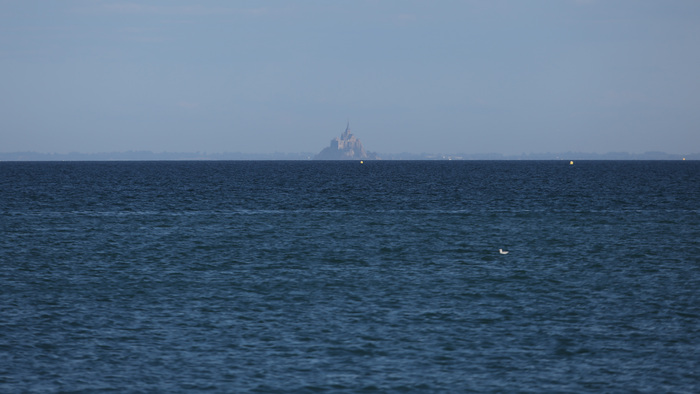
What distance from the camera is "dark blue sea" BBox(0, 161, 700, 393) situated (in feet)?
74.4

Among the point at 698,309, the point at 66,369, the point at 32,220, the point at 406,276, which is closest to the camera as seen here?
the point at 66,369

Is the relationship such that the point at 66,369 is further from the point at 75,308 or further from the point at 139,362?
the point at 75,308

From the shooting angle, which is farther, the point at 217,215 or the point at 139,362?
the point at 217,215

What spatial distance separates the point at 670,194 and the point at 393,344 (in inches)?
3821

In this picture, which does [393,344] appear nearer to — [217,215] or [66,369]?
[66,369]

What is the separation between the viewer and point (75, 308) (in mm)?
31672

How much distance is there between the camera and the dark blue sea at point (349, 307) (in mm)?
22672

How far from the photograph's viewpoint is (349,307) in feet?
104

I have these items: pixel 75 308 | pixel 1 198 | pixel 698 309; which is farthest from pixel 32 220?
pixel 698 309

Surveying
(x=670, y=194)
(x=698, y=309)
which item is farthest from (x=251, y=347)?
(x=670, y=194)

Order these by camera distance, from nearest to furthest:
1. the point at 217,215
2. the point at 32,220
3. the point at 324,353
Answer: the point at 324,353
the point at 32,220
the point at 217,215

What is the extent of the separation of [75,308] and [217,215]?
47.2 meters

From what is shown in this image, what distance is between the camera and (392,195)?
4491 inches

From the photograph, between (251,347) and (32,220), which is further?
(32,220)
